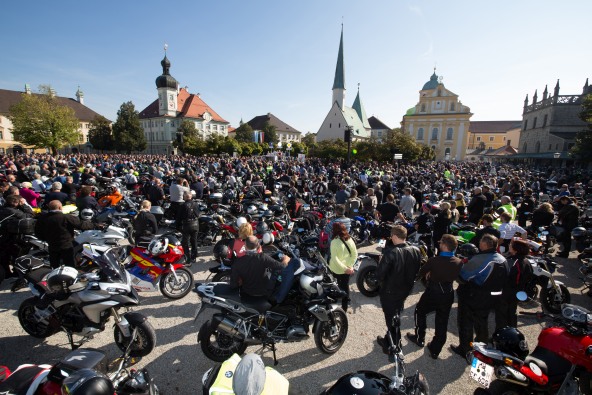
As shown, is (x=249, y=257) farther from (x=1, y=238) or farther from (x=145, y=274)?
(x=1, y=238)

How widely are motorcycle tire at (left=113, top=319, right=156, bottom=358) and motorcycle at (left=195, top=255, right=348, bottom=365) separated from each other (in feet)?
2.07

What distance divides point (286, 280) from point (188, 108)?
247ft

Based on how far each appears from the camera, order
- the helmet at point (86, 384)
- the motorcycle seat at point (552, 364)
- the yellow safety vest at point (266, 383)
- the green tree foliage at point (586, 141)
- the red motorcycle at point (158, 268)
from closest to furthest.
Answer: the yellow safety vest at point (266, 383), the helmet at point (86, 384), the motorcycle seat at point (552, 364), the red motorcycle at point (158, 268), the green tree foliage at point (586, 141)

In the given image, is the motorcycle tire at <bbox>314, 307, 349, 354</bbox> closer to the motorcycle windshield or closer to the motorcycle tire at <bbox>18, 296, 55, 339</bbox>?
the motorcycle windshield

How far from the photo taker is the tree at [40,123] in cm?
4291

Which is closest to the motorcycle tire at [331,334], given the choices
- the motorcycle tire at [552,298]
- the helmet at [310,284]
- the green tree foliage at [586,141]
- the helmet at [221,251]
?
the helmet at [310,284]

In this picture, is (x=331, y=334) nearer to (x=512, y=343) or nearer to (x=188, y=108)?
(x=512, y=343)

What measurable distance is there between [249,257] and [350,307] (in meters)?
2.65

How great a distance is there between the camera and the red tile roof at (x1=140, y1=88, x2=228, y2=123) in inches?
2751

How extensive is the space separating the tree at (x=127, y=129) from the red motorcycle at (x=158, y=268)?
61407 mm

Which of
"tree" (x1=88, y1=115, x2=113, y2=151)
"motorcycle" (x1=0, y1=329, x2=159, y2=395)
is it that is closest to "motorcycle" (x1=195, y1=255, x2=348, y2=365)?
"motorcycle" (x1=0, y1=329, x2=159, y2=395)

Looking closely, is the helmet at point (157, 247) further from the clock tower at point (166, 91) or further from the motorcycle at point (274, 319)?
the clock tower at point (166, 91)

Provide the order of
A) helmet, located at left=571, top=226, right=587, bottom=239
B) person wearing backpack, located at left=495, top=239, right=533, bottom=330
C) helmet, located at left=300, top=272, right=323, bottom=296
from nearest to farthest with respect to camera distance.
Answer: helmet, located at left=300, top=272, right=323, bottom=296, person wearing backpack, located at left=495, top=239, right=533, bottom=330, helmet, located at left=571, top=226, right=587, bottom=239

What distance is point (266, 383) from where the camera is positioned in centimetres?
166
